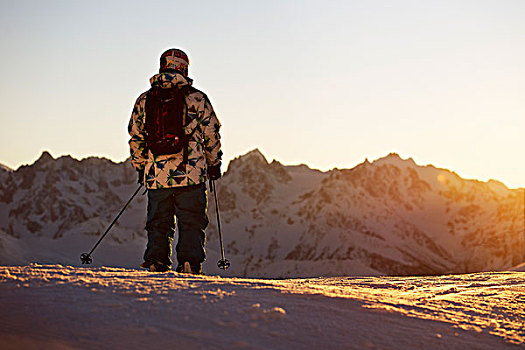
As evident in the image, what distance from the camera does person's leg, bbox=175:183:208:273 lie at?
7.35 meters

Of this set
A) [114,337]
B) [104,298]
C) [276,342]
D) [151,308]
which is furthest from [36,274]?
[276,342]

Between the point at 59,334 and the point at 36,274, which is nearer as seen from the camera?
the point at 59,334

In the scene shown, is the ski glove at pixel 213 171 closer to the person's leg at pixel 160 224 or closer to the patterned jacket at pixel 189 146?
the patterned jacket at pixel 189 146

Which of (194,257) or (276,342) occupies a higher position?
(194,257)

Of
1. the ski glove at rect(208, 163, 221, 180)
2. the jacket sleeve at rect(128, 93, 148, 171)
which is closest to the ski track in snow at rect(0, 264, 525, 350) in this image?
the jacket sleeve at rect(128, 93, 148, 171)

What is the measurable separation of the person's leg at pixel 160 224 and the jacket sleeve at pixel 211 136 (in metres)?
0.81

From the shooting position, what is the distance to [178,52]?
7699mm

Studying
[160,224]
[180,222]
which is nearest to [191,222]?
[180,222]

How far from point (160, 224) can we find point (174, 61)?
233cm

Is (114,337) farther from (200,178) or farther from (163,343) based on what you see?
(200,178)

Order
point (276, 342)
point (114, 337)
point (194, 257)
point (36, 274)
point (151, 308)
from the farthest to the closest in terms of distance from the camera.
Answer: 1. point (194, 257)
2. point (36, 274)
3. point (151, 308)
4. point (276, 342)
5. point (114, 337)

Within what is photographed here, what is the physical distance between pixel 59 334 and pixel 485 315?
3.90 meters

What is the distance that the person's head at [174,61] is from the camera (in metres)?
7.62

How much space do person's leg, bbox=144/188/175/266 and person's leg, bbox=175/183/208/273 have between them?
6.3 inches
